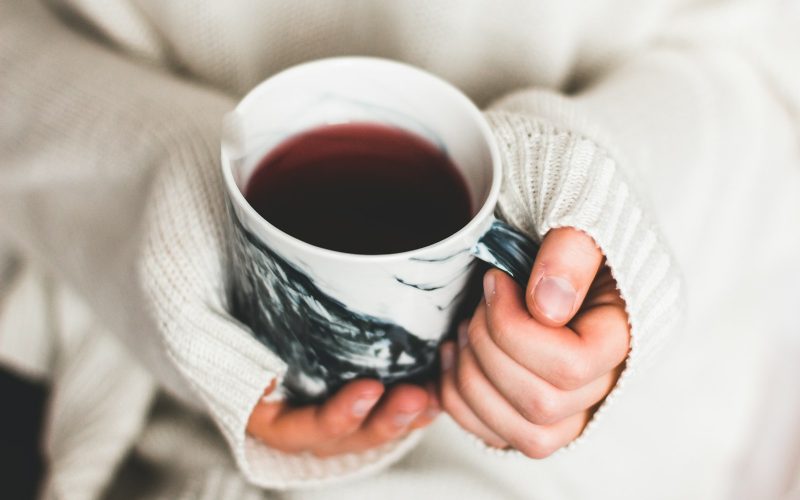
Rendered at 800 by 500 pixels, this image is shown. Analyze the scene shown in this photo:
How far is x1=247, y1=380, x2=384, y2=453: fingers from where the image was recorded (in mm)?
397

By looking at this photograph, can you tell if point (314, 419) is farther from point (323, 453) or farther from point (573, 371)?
point (573, 371)

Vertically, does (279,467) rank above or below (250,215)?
below

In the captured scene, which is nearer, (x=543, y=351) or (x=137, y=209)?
(x=543, y=351)

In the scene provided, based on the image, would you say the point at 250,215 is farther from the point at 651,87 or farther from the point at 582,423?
the point at 651,87

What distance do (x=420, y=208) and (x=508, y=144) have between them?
74mm

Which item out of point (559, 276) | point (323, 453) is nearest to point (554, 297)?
point (559, 276)

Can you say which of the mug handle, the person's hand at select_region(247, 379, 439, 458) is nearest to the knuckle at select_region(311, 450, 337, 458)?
the person's hand at select_region(247, 379, 439, 458)

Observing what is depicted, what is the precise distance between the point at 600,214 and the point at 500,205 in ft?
0.18

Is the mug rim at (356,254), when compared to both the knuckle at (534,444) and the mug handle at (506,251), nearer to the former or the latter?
the mug handle at (506,251)

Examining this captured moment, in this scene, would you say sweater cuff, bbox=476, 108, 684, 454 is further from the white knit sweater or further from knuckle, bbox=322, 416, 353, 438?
knuckle, bbox=322, 416, 353, 438

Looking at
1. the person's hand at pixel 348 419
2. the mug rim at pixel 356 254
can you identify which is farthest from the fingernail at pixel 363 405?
the mug rim at pixel 356 254

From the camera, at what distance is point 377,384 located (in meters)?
0.40

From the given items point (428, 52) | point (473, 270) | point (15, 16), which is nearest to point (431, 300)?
point (473, 270)

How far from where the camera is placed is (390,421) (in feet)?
1.37
